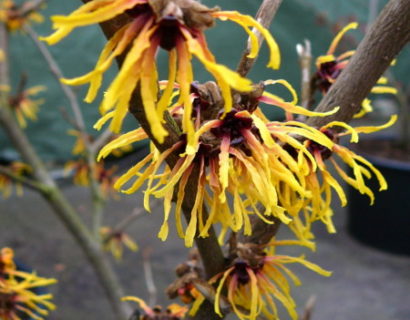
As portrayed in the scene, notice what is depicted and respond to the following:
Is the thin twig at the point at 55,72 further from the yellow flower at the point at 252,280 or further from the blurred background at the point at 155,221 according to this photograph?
the yellow flower at the point at 252,280

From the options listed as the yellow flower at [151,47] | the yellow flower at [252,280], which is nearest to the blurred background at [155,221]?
the yellow flower at [252,280]

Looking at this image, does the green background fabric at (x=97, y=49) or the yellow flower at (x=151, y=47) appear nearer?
the yellow flower at (x=151, y=47)

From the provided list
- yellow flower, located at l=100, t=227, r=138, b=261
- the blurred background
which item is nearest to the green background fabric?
the blurred background

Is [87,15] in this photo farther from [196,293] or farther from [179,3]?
[196,293]

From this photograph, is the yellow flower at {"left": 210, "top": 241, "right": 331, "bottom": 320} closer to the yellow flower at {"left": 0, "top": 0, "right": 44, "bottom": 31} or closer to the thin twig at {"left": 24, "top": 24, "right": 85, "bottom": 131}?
the thin twig at {"left": 24, "top": 24, "right": 85, "bottom": 131}

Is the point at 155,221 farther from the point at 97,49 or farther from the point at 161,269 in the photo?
the point at 97,49
